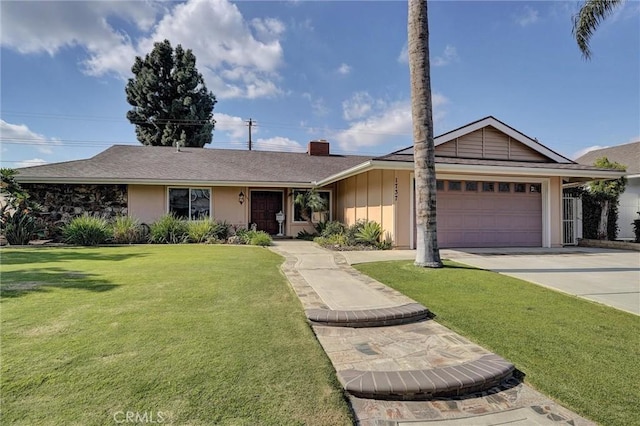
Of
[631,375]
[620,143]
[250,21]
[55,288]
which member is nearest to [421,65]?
[631,375]

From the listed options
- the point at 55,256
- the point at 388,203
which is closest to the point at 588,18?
the point at 388,203

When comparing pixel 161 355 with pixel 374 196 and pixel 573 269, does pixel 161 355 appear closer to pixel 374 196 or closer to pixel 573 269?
pixel 573 269

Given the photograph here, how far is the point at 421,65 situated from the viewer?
7242 mm

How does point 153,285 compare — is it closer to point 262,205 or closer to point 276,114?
point 262,205

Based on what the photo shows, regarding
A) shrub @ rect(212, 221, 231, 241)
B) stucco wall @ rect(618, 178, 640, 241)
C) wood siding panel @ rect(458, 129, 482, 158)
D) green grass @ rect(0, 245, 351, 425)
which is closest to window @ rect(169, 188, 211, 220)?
shrub @ rect(212, 221, 231, 241)

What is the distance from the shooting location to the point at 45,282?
5.41 meters

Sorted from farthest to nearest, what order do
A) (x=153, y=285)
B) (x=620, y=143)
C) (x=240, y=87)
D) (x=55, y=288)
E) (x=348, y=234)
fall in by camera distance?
(x=240, y=87)
(x=620, y=143)
(x=348, y=234)
(x=153, y=285)
(x=55, y=288)

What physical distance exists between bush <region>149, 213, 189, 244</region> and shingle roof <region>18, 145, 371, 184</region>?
1.82 metres

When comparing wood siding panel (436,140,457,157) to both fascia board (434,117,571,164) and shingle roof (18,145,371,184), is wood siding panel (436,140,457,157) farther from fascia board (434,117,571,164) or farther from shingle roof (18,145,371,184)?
shingle roof (18,145,371,184)

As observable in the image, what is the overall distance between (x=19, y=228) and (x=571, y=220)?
20269 mm

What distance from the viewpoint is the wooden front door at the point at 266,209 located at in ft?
51.5

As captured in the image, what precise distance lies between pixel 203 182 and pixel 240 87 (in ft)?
35.3

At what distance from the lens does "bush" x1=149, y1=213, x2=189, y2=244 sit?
41.5ft

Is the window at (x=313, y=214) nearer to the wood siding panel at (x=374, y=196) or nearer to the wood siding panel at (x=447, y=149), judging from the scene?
the wood siding panel at (x=374, y=196)
